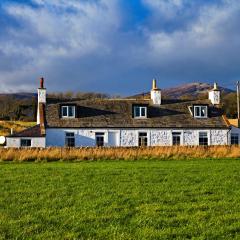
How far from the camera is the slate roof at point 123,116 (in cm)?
4522

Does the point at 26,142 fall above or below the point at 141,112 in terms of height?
below

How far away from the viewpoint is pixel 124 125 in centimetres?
4556

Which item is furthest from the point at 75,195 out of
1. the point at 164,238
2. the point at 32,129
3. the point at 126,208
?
the point at 32,129

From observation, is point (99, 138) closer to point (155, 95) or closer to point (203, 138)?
point (155, 95)

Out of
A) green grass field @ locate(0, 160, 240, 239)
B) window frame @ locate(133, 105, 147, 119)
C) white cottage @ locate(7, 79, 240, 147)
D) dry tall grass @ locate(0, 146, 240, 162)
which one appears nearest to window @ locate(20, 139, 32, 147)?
white cottage @ locate(7, 79, 240, 147)

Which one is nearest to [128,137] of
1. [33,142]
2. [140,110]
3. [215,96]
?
[140,110]

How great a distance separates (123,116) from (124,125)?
159 centimetres

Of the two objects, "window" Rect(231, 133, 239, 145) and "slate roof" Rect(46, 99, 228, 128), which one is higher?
"slate roof" Rect(46, 99, 228, 128)

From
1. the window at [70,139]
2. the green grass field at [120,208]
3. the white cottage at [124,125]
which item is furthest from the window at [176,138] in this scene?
the green grass field at [120,208]

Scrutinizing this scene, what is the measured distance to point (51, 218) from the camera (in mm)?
8812

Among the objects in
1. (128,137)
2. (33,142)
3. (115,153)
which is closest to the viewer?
(115,153)

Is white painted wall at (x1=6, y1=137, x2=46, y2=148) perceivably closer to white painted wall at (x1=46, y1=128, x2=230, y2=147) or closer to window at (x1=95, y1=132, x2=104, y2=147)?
white painted wall at (x1=46, y1=128, x2=230, y2=147)

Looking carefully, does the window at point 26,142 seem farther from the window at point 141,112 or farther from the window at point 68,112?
the window at point 141,112

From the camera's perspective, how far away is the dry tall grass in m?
28.6
